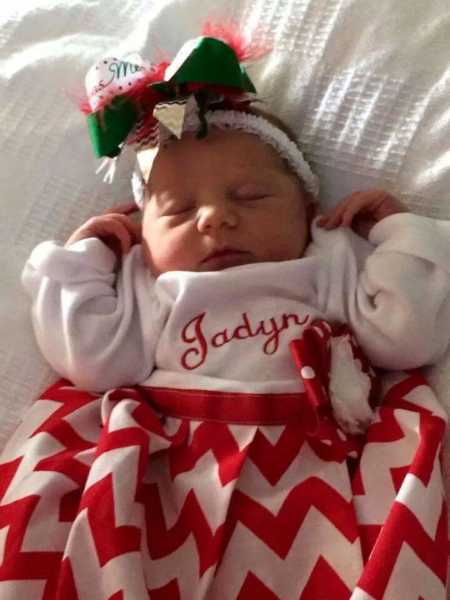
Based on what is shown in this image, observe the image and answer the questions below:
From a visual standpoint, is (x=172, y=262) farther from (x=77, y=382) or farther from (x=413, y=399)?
(x=413, y=399)

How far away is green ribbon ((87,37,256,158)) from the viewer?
1.10 metres

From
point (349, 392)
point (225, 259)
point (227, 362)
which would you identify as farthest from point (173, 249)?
point (349, 392)

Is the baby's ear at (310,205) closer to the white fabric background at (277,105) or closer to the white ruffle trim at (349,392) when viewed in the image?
the white fabric background at (277,105)

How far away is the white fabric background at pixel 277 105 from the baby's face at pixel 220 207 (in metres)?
0.12

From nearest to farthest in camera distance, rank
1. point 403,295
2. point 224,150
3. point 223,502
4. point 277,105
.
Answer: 1. point 223,502
2. point 403,295
3. point 224,150
4. point 277,105

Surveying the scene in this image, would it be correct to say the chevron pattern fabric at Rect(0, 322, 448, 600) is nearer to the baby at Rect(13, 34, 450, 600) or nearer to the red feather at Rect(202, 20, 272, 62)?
the baby at Rect(13, 34, 450, 600)

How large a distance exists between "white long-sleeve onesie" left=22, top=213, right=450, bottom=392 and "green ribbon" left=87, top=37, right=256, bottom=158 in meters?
0.14

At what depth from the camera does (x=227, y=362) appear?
3.38ft

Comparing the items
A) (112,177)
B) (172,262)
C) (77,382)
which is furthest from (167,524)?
(112,177)

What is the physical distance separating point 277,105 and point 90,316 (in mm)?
436

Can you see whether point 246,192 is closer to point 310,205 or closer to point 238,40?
point 310,205

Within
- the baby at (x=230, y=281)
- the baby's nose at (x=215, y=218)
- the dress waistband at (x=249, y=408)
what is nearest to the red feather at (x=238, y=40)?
the baby at (x=230, y=281)

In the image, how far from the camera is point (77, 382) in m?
1.07

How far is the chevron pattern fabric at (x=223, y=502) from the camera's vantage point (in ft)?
→ 2.80
